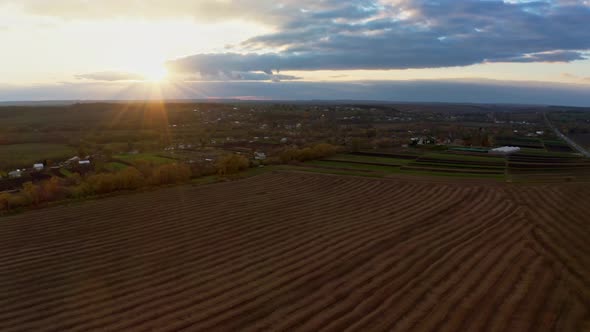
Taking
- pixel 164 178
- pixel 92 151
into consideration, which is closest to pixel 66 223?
pixel 164 178

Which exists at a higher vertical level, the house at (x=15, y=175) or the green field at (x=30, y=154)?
the green field at (x=30, y=154)

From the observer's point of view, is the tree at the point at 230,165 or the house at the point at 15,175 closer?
the house at the point at 15,175

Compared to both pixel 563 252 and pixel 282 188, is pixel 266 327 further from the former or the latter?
pixel 282 188

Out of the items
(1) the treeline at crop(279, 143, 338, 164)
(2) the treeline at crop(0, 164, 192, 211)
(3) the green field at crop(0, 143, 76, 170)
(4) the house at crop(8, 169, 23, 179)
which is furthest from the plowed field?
(3) the green field at crop(0, 143, 76, 170)

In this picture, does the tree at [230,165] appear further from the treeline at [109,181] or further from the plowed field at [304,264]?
the plowed field at [304,264]

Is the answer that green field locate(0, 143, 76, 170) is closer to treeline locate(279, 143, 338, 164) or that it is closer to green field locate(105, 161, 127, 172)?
green field locate(105, 161, 127, 172)

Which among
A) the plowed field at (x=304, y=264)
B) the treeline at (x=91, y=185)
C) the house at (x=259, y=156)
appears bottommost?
the plowed field at (x=304, y=264)

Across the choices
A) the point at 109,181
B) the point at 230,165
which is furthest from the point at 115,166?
the point at 230,165

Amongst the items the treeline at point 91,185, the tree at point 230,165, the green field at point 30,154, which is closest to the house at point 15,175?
the green field at point 30,154

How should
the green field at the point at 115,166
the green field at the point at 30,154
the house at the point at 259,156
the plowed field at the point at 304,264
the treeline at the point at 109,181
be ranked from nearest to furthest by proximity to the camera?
the plowed field at the point at 304,264 < the treeline at the point at 109,181 < the green field at the point at 115,166 < the green field at the point at 30,154 < the house at the point at 259,156
